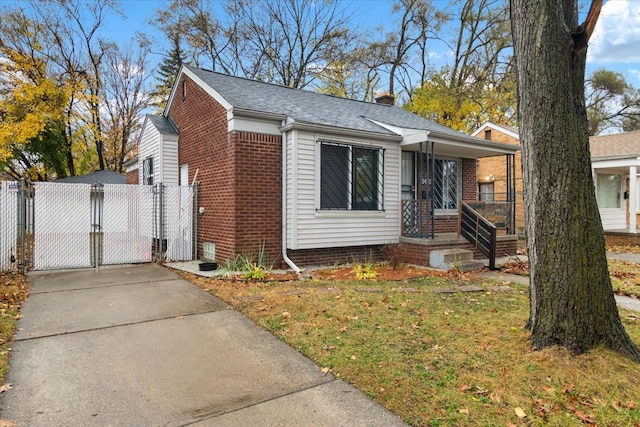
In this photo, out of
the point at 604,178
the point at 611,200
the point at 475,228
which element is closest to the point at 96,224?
the point at 475,228

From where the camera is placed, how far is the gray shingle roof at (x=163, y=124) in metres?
11.2

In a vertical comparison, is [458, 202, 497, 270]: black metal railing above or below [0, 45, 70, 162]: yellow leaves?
below

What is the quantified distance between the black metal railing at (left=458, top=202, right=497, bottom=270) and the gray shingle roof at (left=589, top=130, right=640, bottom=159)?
33.2ft

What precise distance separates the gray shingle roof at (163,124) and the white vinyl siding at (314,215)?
4.81m

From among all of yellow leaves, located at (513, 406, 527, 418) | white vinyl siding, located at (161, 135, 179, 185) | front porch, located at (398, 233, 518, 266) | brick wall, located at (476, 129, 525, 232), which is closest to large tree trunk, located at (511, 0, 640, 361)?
yellow leaves, located at (513, 406, 527, 418)

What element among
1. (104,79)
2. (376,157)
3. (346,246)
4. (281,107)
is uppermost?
(104,79)

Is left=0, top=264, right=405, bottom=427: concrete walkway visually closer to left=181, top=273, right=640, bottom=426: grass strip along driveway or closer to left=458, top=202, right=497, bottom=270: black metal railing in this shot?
left=181, top=273, right=640, bottom=426: grass strip along driveway

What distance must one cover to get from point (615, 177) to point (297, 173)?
18576mm

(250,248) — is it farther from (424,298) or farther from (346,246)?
(424,298)

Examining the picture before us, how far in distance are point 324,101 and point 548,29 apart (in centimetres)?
888

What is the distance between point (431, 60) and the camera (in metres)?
26.5

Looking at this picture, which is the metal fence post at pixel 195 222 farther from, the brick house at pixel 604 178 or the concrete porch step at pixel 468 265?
the brick house at pixel 604 178

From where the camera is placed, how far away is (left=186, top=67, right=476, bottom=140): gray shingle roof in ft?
29.0

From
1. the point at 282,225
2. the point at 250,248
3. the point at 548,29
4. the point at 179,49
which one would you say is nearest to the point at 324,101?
the point at 282,225
